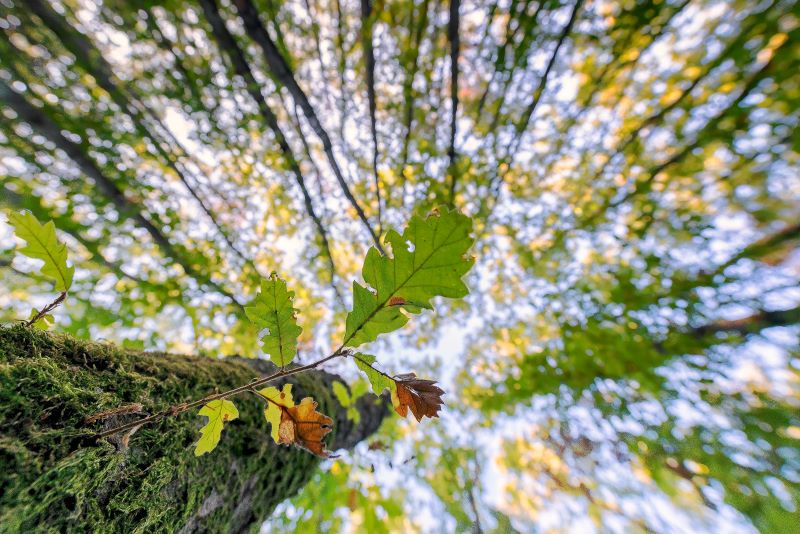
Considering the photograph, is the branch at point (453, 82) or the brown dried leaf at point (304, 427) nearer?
the brown dried leaf at point (304, 427)

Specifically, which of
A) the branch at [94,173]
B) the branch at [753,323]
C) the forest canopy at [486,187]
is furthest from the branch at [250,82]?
the branch at [753,323]

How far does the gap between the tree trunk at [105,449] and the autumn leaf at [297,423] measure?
263 millimetres

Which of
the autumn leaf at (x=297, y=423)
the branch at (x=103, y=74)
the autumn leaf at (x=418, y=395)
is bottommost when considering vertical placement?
the autumn leaf at (x=418, y=395)

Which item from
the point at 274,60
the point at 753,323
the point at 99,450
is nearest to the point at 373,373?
the point at 99,450

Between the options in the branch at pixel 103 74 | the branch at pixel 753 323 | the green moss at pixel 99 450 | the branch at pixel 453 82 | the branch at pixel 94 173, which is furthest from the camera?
the branch at pixel 753 323

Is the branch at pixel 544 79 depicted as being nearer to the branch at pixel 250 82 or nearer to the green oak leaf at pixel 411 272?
the branch at pixel 250 82

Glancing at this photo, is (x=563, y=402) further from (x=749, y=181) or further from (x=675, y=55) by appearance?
(x=675, y=55)

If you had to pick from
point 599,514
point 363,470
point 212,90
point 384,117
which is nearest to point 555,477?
point 599,514

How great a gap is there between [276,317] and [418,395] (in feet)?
1.13

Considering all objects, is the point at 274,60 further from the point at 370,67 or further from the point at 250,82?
the point at 370,67

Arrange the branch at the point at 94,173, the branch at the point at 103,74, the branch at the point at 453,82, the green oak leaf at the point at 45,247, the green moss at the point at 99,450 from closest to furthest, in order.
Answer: the green moss at the point at 99,450 < the green oak leaf at the point at 45,247 < the branch at the point at 103,74 < the branch at the point at 94,173 < the branch at the point at 453,82

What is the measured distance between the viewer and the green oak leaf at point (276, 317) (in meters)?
0.63

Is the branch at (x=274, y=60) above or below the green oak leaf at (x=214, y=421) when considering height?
above

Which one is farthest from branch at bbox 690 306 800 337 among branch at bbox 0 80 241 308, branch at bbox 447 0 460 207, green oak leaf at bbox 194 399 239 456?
branch at bbox 0 80 241 308
